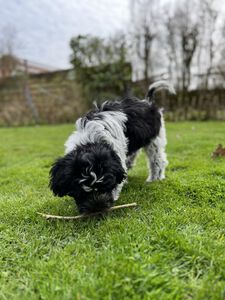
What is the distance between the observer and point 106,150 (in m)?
2.71

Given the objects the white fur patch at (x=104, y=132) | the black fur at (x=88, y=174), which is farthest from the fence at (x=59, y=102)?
the black fur at (x=88, y=174)

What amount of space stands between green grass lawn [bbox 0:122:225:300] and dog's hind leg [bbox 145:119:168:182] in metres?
0.39

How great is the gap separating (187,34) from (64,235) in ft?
46.4

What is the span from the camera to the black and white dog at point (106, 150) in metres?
2.52

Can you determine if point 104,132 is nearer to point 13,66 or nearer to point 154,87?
point 154,87

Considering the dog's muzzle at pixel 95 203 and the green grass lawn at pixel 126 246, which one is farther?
the dog's muzzle at pixel 95 203

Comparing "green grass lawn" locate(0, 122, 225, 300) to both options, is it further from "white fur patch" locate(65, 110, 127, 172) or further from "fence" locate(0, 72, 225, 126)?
"fence" locate(0, 72, 225, 126)

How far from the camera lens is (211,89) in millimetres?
13195

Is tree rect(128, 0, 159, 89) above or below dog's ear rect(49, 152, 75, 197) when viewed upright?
above

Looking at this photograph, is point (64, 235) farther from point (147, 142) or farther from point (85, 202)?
point (147, 142)

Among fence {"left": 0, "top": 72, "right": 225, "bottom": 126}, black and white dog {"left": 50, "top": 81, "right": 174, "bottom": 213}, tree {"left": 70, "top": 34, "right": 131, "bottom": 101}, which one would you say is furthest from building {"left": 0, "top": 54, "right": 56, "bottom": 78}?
black and white dog {"left": 50, "top": 81, "right": 174, "bottom": 213}

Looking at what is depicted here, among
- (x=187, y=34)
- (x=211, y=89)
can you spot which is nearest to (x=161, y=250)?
(x=211, y=89)

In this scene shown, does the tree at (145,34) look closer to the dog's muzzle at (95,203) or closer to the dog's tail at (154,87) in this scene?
the dog's tail at (154,87)

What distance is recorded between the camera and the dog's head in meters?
2.49
